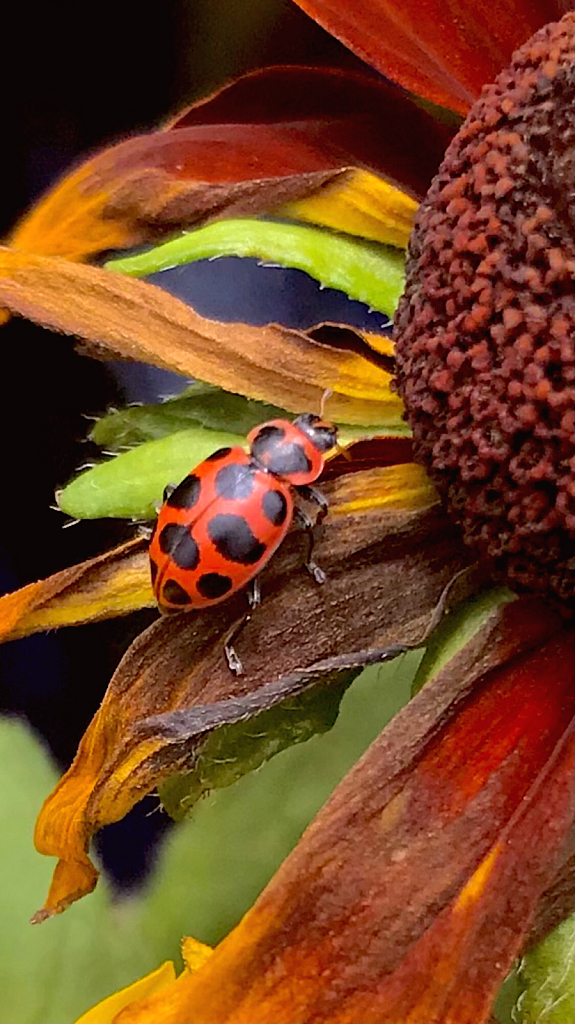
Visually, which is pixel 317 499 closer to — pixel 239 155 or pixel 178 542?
pixel 178 542

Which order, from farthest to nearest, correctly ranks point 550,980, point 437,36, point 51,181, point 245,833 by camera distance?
point 51,181 → point 245,833 → point 437,36 → point 550,980

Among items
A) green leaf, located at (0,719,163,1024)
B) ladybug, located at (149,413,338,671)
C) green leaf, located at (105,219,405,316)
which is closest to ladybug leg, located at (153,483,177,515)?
ladybug, located at (149,413,338,671)

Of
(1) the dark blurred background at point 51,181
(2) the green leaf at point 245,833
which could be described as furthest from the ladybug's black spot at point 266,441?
(1) the dark blurred background at point 51,181

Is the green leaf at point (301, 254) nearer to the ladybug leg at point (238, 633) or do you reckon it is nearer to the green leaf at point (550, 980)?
the ladybug leg at point (238, 633)

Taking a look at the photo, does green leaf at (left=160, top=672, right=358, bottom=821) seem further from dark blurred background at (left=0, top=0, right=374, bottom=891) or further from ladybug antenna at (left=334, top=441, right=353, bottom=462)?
dark blurred background at (left=0, top=0, right=374, bottom=891)

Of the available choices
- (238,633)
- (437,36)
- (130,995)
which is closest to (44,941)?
(130,995)

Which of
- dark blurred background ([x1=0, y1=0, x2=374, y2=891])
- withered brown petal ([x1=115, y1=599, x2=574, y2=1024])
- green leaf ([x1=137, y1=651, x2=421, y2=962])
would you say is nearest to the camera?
withered brown petal ([x1=115, y1=599, x2=574, y2=1024])

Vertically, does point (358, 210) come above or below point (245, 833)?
above
